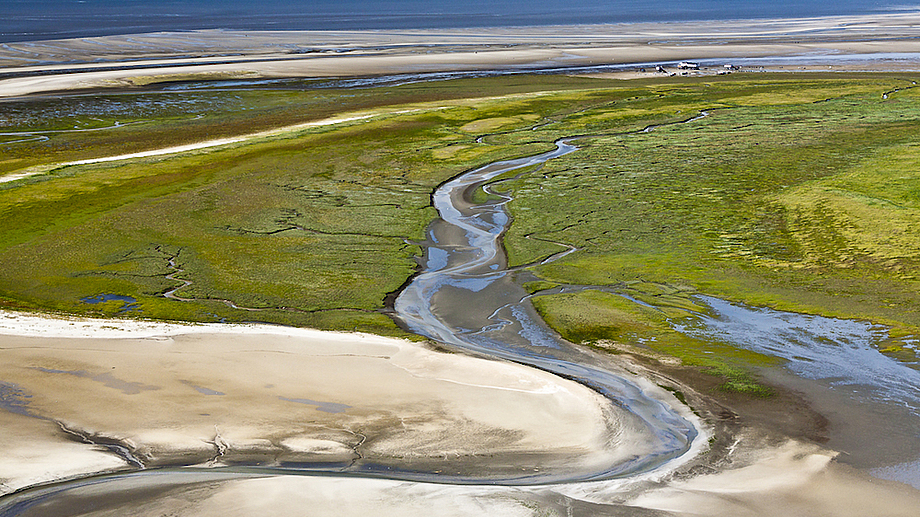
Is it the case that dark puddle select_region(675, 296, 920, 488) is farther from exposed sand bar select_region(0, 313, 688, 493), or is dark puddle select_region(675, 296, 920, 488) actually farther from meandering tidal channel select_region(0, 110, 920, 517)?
exposed sand bar select_region(0, 313, 688, 493)

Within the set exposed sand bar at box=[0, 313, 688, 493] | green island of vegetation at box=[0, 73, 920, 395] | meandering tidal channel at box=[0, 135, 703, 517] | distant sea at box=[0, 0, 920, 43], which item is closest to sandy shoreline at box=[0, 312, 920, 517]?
exposed sand bar at box=[0, 313, 688, 493]

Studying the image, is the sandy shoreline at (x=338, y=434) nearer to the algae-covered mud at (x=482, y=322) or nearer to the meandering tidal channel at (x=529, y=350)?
the algae-covered mud at (x=482, y=322)

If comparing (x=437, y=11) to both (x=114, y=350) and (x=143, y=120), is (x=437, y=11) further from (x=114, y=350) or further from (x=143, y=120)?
(x=114, y=350)

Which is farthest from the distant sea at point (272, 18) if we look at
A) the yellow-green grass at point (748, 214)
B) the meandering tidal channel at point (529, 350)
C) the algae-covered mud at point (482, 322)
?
the meandering tidal channel at point (529, 350)

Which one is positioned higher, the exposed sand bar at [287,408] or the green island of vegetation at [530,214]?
the green island of vegetation at [530,214]

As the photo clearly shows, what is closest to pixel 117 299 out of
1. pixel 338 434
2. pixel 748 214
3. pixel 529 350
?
pixel 338 434

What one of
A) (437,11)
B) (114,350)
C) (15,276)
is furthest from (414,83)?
(437,11)
